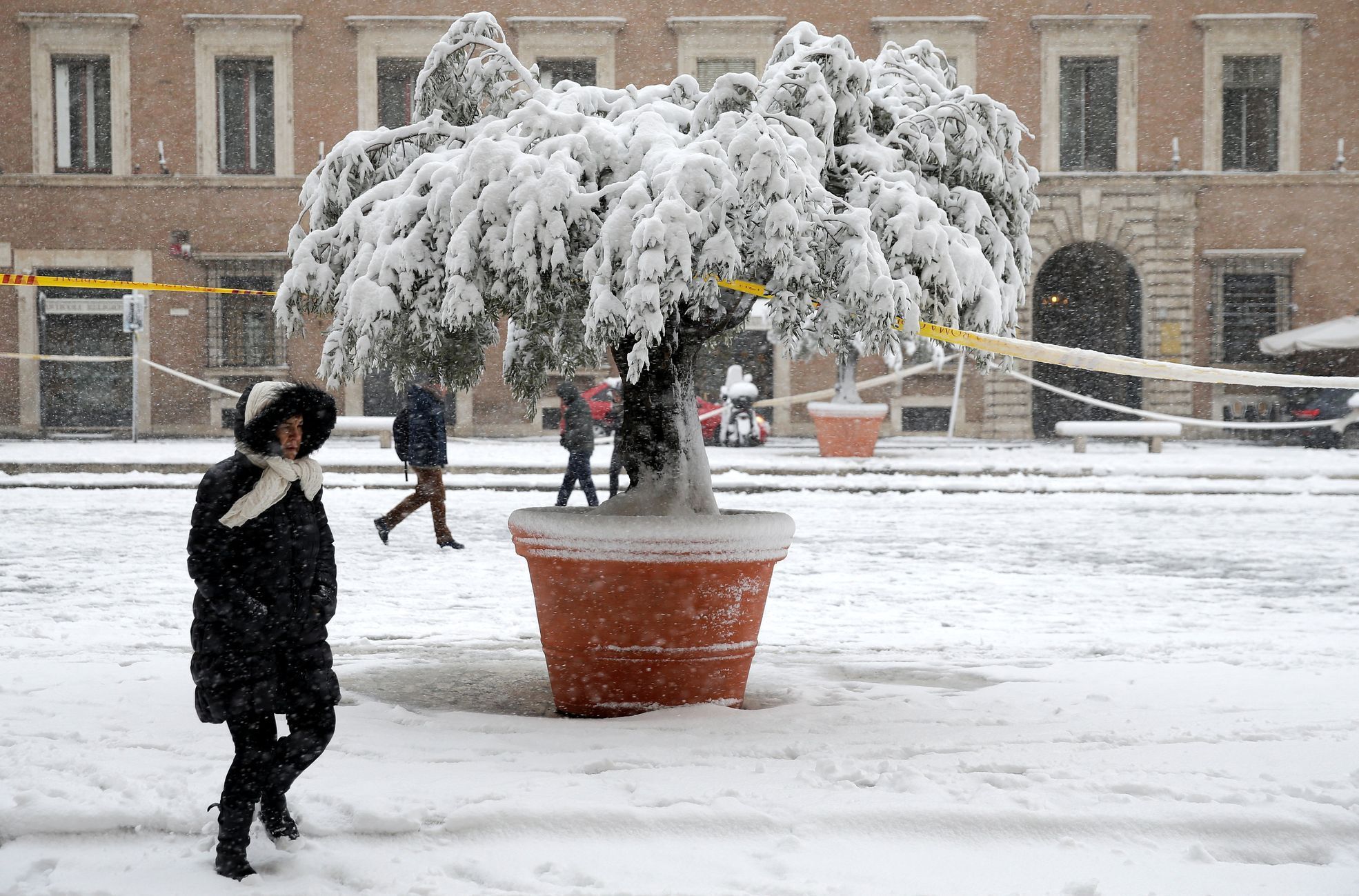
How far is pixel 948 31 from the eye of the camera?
25.7 meters

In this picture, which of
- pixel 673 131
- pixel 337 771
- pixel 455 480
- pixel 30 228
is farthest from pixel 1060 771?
pixel 30 228

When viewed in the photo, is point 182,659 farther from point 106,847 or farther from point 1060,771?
point 1060,771

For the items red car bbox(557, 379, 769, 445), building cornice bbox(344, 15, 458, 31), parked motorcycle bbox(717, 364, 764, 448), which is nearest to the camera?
parked motorcycle bbox(717, 364, 764, 448)

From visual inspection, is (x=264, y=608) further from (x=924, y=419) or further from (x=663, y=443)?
(x=924, y=419)

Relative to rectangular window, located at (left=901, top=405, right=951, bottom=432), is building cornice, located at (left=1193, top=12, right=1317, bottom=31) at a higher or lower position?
higher

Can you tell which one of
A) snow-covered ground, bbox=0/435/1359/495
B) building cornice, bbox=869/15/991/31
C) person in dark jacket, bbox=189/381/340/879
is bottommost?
snow-covered ground, bbox=0/435/1359/495

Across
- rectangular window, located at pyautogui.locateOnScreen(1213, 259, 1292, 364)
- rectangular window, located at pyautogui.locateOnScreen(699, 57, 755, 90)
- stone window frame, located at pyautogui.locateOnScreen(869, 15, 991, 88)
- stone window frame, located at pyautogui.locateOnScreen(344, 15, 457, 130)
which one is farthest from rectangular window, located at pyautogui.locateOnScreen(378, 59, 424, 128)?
rectangular window, located at pyautogui.locateOnScreen(1213, 259, 1292, 364)

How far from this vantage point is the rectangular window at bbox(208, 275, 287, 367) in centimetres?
2523

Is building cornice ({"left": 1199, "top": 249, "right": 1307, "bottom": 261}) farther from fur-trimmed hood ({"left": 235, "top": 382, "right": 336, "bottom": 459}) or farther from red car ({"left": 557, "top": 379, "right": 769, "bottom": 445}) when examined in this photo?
fur-trimmed hood ({"left": 235, "top": 382, "right": 336, "bottom": 459})

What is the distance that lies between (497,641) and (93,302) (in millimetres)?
21675

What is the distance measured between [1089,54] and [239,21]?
17.1m

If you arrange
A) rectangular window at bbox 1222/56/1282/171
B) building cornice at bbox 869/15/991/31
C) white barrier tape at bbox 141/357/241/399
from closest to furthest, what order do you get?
1. white barrier tape at bbox 141/357/241/399
2. building cornice at bbox 869/15/991/31
3. rectangular window at bbox 1222/56/1282/171

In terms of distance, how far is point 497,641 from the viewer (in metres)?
6.59

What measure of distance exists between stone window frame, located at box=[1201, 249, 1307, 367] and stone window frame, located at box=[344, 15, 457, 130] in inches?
642
